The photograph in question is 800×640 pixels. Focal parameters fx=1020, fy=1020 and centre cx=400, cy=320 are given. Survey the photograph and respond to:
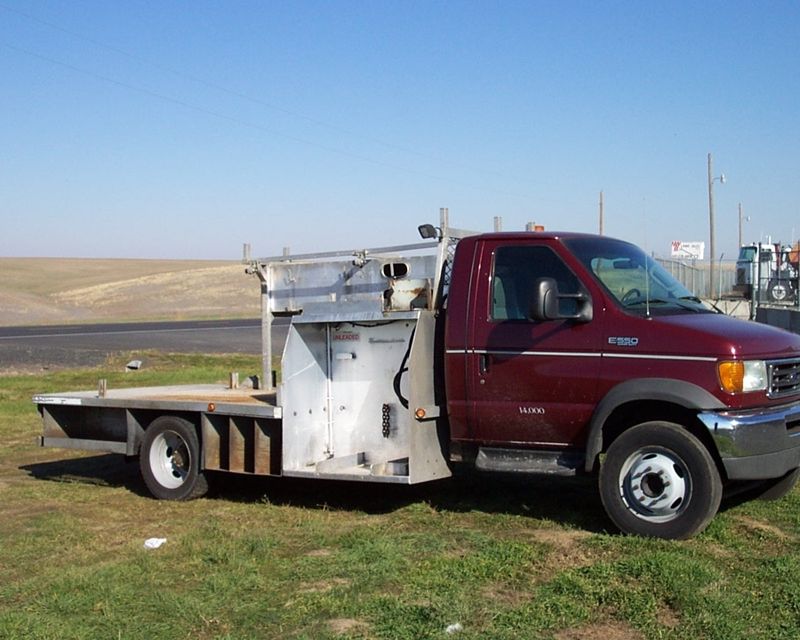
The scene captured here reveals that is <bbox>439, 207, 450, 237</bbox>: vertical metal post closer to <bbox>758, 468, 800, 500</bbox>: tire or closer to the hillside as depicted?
<bbox>758, 468, 800, 500</bbox>: tire

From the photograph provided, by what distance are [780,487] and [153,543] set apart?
4.75 meters

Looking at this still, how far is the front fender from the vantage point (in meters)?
6.83

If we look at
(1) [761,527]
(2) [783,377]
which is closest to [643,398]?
(2) [783,377]

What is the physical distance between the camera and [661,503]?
698 centimetres

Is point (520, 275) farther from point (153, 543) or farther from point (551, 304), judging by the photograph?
point (153, 543)

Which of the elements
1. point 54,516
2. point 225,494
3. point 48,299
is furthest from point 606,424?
point 48,299

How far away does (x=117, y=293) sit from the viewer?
7438 centimetres

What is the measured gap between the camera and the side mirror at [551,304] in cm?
711

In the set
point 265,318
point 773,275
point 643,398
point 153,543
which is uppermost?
point 773,275

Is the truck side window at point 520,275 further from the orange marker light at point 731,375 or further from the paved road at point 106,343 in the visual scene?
the paved road at point 106,343

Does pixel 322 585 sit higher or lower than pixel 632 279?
lower

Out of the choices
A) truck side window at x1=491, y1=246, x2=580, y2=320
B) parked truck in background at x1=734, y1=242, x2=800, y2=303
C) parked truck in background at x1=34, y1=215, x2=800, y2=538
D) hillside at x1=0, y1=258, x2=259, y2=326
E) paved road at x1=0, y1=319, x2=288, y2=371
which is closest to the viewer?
Result: parked truck in background at x1=34, y1=215, x2=800, y2=538

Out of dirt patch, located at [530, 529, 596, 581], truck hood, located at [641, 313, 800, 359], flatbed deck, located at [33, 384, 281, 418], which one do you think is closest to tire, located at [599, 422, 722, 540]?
dirt patch, located at [530, 529, 596, 581]

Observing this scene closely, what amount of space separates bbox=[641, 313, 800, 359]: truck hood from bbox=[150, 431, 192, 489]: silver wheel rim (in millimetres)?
4437
